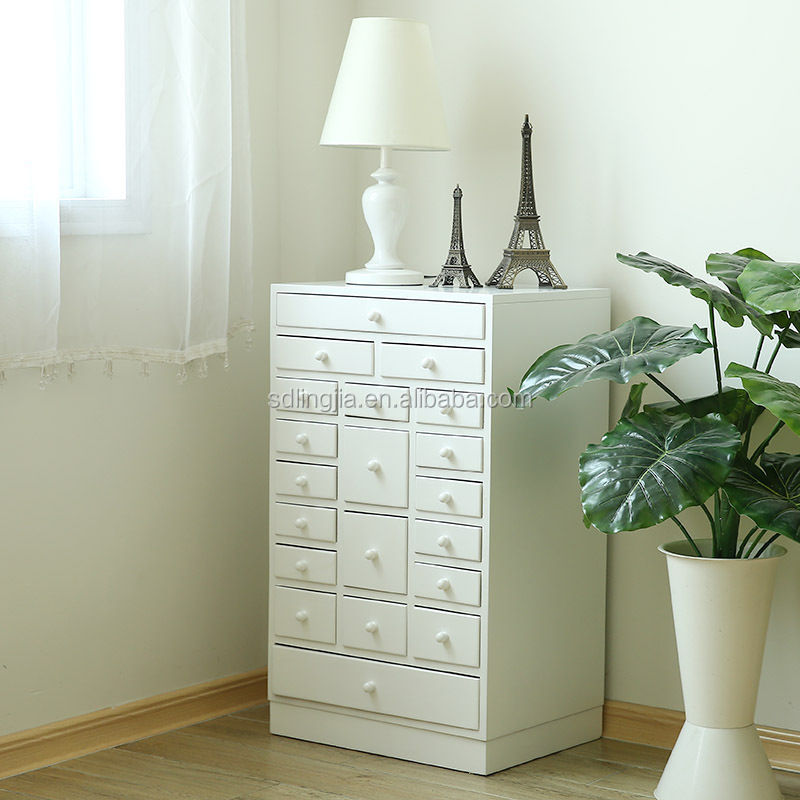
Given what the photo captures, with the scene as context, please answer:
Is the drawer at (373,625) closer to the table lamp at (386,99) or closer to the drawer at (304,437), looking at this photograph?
the drawer at (304,437)

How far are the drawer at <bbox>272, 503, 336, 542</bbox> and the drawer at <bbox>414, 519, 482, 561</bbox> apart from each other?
0.73ft

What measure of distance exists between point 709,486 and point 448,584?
0.64 meters

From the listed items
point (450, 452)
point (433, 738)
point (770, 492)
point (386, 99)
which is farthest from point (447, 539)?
point (386, 99)

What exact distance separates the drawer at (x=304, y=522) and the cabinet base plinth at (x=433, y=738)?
394mm

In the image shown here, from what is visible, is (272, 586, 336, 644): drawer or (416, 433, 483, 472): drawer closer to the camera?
(416, 433, 483, 472): drawer

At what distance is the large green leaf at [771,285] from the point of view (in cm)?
213

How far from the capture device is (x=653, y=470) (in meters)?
2.22

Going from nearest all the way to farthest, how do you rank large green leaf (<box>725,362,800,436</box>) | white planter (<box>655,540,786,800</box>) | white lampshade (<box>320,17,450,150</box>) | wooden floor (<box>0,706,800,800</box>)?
large green leaf (<box>725,362,800,436</box>) < white planter (<box>655,540,786,800</box>) < wooden floor (<box>0,706,800,800</box>) < white lampshade (<box>320,17,450,150</box>)

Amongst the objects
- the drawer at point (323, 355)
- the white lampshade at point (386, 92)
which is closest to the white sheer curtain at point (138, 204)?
the drawer at point (323, 355)

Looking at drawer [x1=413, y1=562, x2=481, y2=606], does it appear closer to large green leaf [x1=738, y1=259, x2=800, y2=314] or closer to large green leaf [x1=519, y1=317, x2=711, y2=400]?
large green leaf [x1=519, y1=317, x2=711, y2=400]

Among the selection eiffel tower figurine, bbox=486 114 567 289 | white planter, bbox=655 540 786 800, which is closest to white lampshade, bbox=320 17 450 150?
eiffel tower figurine, bbox=486 114 567 289

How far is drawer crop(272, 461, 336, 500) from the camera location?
2756mm

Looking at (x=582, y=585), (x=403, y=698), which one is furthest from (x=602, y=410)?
(x=403, y=698)

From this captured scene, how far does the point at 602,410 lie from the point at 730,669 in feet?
2.23
